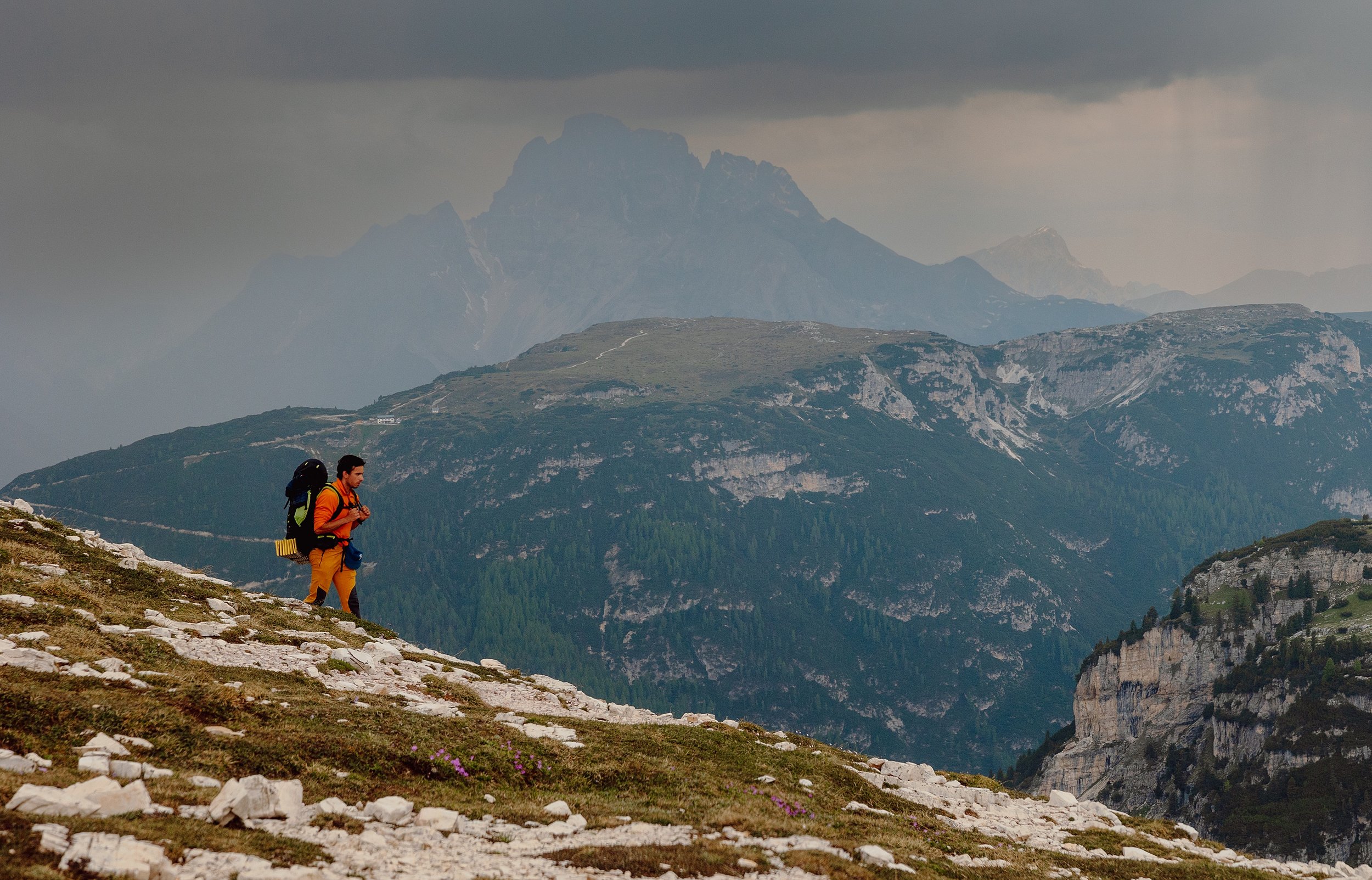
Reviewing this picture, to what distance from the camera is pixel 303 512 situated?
1690 inches

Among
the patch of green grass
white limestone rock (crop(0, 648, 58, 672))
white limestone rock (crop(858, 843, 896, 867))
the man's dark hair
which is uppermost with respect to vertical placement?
the man's dark hair

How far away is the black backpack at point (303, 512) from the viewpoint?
42656mm

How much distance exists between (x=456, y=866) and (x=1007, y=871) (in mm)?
17687

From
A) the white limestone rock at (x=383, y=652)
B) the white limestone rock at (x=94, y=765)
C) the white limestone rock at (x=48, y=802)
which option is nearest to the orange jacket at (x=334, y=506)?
the white limestone rock at (x=383, y=652)

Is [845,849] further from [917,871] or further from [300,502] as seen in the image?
[300,502]

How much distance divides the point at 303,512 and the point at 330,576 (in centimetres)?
385

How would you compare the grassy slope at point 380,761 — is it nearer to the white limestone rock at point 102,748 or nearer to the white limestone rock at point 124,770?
the white limestone rock at point 102,748

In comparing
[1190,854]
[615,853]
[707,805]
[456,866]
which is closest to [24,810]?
[456,866]

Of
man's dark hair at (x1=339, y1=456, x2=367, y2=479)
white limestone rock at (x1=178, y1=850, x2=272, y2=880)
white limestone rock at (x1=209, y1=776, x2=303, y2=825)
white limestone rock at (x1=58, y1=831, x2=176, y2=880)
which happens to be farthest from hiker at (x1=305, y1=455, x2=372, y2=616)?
white limestone rock at (x1=58, y1=831, x2=176, y2=880)

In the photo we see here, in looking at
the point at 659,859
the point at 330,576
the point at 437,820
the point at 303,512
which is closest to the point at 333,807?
the point at 437,820

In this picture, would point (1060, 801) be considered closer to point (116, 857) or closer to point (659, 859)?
point (659, 859)

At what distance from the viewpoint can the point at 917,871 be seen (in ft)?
85.2

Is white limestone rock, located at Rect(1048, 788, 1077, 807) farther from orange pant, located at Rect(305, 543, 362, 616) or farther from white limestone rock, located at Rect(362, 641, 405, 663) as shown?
orange pant, located at Rect(305, 543, 362, 616)

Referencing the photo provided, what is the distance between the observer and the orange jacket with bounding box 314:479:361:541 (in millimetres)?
42531
